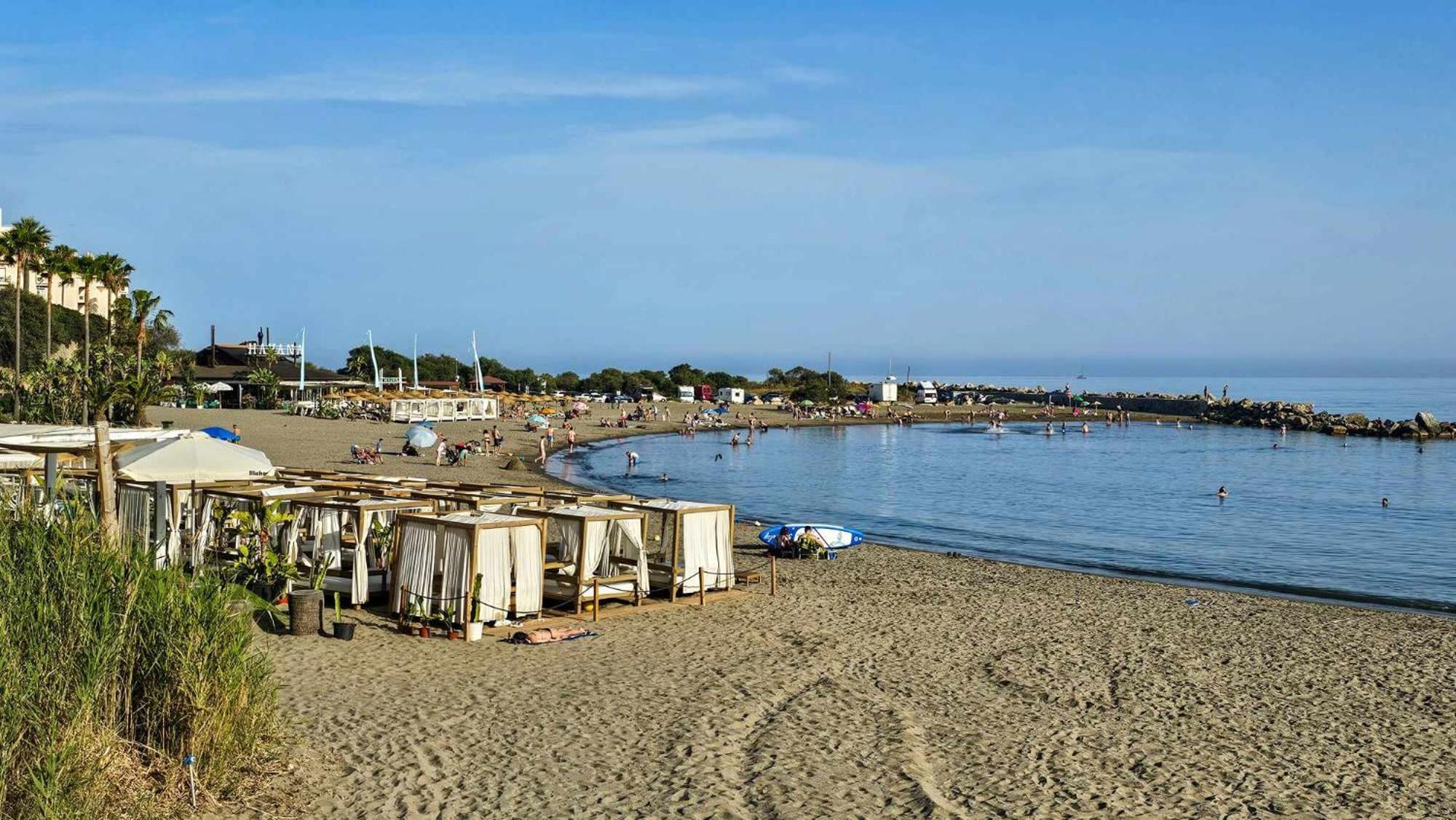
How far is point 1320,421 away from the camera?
88250mm

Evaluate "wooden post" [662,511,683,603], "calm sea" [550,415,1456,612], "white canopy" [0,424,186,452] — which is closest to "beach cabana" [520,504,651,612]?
"wooden post" [662,511,683,603]

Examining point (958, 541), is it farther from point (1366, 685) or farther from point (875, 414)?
point (875, 414)

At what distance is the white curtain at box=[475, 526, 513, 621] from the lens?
43.5ft

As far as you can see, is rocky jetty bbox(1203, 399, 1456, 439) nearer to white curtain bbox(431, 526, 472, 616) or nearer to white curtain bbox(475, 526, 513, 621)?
white curtain bbox(475, 526, 513, 621)

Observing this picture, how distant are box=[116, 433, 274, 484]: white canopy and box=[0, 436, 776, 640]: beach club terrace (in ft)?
0.07

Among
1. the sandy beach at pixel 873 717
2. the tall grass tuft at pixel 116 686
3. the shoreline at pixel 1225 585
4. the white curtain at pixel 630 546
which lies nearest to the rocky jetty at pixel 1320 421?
the shoreline at pixel 1225 585

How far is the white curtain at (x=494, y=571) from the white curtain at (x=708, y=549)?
2984 mm

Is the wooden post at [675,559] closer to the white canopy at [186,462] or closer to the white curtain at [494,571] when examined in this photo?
the white curtain at [494,571]

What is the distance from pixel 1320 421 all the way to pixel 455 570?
292 ft

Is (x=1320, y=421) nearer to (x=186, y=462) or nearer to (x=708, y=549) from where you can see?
(x=708, y=549)

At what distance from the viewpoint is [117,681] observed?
7.48m

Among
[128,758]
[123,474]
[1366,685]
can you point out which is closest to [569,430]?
[123,474]

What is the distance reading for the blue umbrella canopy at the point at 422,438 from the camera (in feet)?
145

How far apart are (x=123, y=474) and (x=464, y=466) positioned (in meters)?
26.6
